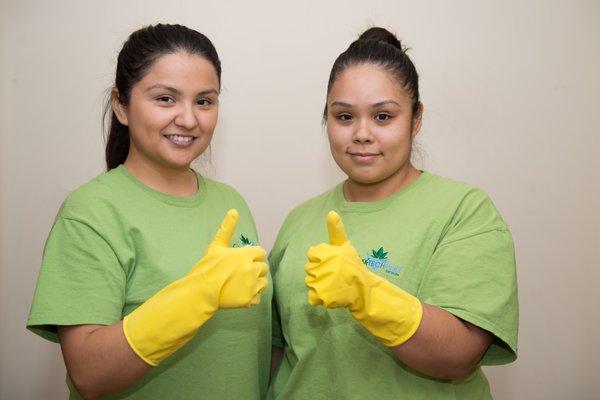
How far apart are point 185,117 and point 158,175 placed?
0.50ft

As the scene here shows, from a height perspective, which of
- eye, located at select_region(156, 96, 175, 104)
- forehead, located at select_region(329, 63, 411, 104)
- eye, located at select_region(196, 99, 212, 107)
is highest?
forehead, located at select_region(329, 63, 411, 104)

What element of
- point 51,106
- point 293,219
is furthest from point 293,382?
point 51,106

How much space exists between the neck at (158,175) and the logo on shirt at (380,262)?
43 cm

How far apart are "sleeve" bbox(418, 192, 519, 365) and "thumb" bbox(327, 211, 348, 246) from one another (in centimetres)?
20

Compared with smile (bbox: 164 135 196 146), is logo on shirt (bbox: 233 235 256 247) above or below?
below

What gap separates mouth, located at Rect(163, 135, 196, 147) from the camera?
1.16 meters

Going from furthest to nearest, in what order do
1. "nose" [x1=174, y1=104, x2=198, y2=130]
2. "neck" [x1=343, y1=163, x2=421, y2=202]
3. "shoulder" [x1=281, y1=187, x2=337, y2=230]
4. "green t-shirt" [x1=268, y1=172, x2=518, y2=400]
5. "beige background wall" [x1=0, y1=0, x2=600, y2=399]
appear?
"beige background wall" [x1=0, y1=0, x2=600, y2=399], "shoulder" [x1=281, y1=187, x2=337, y2=230], "neck" [x1=343, y1=163, x2=421, y2=202], "nose" [x1=174, y1=104, x2=198, y2=130], "green t-shirt" [x1=268, y1=172, x2=518, y2=400]

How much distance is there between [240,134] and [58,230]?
2.80ft

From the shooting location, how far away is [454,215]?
1.11 meters

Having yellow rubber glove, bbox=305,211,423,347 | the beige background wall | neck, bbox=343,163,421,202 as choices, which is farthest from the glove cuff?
the beige background wall

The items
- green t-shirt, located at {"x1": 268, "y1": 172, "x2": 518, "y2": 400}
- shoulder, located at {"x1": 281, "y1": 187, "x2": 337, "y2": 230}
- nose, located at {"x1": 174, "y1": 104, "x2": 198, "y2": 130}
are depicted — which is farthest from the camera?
shoulder, located at {"x1": 281, "y1": 187, "x2": 337, "y2": 230}

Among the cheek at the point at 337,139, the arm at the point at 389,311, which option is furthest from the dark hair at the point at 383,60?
the arm at the point at 389,311

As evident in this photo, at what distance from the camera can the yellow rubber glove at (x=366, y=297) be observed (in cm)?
94

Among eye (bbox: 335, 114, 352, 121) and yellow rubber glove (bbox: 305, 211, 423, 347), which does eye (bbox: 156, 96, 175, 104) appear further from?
yellow rubber glove (bbox: 305, 211, 423, 347)
